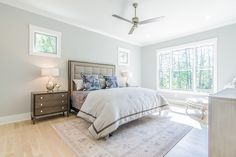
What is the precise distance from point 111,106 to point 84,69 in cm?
251

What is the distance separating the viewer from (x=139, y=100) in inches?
124

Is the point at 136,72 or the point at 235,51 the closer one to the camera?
the point at 235,51

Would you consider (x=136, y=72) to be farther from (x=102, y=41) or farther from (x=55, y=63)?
(x=55, y=63)

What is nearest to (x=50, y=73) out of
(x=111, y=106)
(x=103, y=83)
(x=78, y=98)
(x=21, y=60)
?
(x=21, y=60)

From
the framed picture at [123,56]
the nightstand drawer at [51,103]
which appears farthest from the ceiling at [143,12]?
the nightstand drawer at [51,103]

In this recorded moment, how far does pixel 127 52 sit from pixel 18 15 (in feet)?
14.5

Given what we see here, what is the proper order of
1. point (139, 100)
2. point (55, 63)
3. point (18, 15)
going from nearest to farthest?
point (139, 100), point (18, 15), point (55, 63)

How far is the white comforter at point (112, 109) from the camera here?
2379 millimetres

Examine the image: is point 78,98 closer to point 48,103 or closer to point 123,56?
point 48,103

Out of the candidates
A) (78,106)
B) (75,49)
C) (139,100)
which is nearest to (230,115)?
(139,100)

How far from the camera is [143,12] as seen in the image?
3717 millimetres

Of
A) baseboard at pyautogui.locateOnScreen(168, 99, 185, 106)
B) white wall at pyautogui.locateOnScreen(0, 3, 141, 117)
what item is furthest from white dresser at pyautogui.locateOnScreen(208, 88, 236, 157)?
baseboard at pyautogui.locateOnScreen(168, 99, 185, 106)

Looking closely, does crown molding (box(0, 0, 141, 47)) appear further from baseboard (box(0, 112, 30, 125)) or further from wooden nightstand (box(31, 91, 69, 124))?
baseboard (box(0, 112, 30, 125))

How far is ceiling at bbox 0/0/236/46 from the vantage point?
3.28 metres
